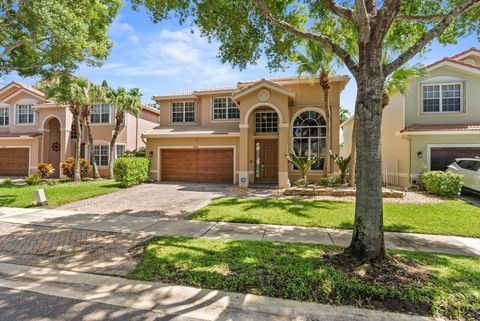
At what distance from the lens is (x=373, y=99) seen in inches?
182

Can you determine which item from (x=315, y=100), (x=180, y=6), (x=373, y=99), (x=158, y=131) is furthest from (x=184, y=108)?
(x=373, y=99)

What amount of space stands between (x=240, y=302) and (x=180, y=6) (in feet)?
25.5

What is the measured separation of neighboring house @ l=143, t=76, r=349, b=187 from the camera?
15.0 meters

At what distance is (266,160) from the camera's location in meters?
16.8

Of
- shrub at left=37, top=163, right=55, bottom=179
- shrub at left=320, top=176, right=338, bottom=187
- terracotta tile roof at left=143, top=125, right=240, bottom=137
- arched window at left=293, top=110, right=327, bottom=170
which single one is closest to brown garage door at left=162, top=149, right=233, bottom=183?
terracotta tile roof at left=143, top=125, right=240, bottom=137

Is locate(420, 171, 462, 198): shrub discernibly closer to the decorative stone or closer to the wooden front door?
the wooden front door

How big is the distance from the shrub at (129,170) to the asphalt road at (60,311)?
11.7 metres

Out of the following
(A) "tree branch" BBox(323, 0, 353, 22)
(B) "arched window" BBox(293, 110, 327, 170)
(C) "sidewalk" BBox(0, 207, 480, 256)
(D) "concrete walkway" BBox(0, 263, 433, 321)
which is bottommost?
(D) "concrete walkway" BBox(0, 263, 433, 321)

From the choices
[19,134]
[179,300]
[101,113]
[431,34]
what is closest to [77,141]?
[101,113]

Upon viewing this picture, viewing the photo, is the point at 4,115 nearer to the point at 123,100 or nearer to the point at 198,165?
the point at 123,100

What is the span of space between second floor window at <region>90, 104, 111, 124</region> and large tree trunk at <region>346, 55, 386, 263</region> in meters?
21.6

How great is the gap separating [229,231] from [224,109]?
13.4 metres

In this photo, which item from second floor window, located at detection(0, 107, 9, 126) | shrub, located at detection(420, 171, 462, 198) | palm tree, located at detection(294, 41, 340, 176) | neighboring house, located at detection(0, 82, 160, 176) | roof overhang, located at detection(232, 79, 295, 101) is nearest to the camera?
shrub, located at detection(420, 171, 462, 198)

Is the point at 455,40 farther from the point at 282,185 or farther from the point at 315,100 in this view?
the point at 282,185
